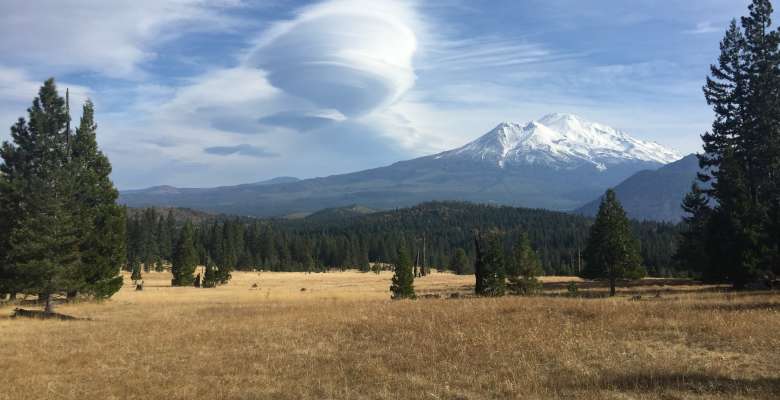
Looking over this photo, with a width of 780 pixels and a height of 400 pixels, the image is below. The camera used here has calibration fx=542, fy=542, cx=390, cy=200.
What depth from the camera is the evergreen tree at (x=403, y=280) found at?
3769 cm

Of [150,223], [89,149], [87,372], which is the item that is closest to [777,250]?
[87,372]

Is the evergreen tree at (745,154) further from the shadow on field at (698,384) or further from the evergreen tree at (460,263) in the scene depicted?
the evergreen tree at (460,263)

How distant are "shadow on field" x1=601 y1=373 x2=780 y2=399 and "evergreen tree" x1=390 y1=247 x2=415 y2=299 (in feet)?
87.5

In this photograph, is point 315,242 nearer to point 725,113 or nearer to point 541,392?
point 725,113

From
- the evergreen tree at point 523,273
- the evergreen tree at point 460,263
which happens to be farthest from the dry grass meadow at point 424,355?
the evergreen tree at point 460,263

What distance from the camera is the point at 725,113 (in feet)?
137

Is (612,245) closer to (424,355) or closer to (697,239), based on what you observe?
(697,239)

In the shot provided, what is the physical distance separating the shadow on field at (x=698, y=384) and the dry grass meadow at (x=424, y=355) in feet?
0.11

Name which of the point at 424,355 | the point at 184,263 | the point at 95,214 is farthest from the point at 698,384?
the point at 184,263

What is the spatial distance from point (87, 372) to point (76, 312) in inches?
722

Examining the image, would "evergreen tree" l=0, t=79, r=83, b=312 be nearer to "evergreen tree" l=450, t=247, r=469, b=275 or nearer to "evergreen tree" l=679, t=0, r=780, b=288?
"evergreen tree" l=679, t=0, r=780, b=288

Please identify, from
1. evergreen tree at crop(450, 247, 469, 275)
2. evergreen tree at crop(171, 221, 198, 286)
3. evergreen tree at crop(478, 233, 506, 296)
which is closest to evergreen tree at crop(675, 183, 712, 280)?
evergreen tree at crop(478, 233, 506, 296)

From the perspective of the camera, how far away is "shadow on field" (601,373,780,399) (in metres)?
9.52

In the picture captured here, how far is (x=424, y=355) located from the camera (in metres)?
14.2
